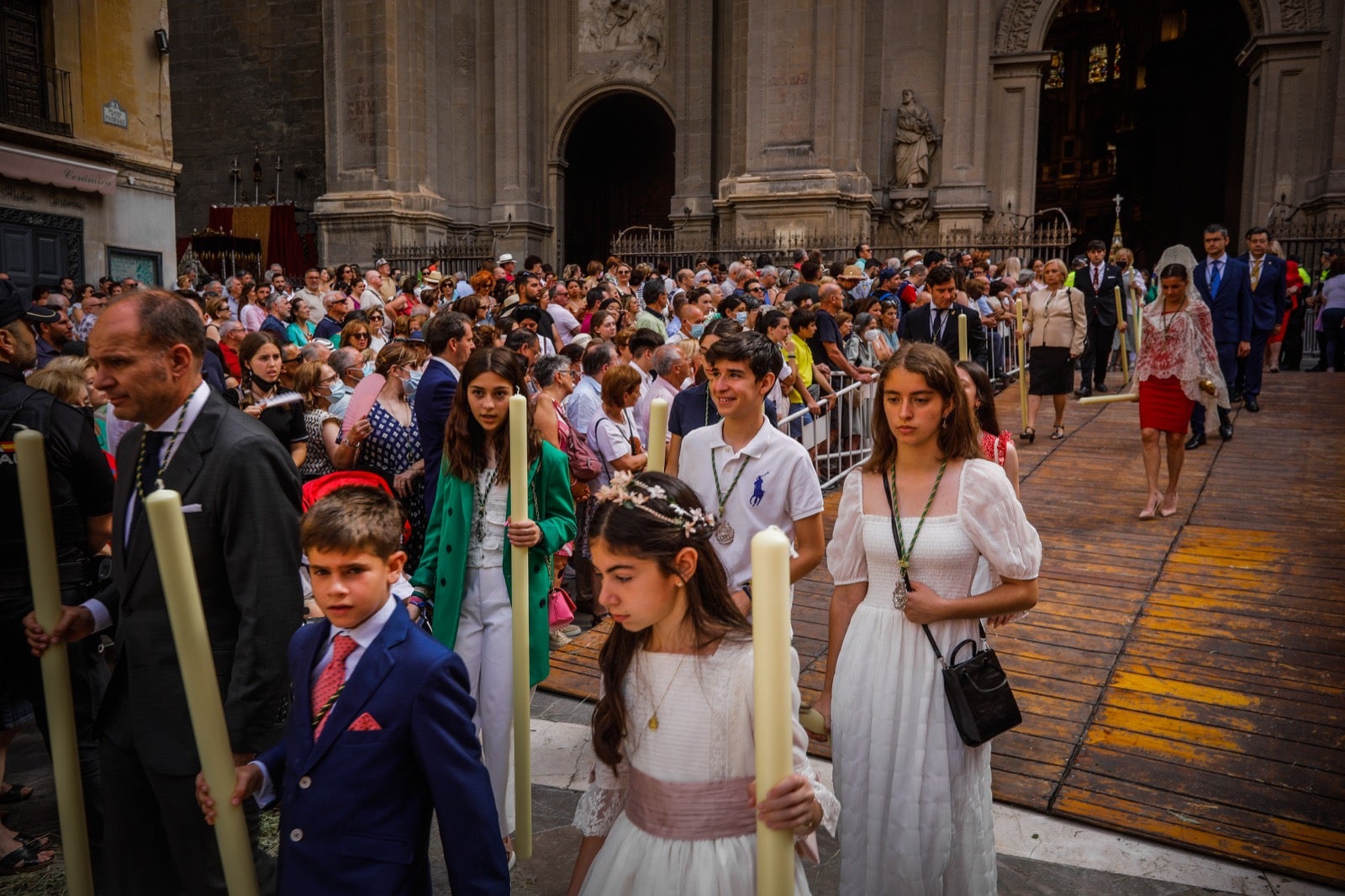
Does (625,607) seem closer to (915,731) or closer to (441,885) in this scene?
(915,731)

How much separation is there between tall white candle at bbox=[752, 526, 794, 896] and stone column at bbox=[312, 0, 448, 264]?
888 inches

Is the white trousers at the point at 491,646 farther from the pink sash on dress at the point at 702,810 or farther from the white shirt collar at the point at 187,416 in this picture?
the pink sash on dress at the point at 702,810

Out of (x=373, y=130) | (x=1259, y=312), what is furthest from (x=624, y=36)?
(x=1259, y=312)

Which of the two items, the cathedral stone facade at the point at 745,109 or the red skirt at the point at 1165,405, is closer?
the red skirt at the point at 1165,405

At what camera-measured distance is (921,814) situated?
9.39 feet

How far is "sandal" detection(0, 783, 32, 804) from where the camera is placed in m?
4.14

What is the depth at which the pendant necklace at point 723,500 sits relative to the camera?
3.66 m

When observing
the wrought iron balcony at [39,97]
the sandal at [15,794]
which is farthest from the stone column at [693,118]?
the sandal at [15,794]

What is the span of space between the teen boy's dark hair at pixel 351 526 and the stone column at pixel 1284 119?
73.4 feet

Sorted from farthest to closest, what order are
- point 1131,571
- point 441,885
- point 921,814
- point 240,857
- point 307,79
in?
point 307,79 → point 1131,571 → point 441,885 → point 921,814 → point 240,857

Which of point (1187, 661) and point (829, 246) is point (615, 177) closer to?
point (829, 246)

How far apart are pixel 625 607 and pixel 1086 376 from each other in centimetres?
1189

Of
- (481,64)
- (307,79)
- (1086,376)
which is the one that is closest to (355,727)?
(1086,376)

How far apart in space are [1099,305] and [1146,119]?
2448cm
